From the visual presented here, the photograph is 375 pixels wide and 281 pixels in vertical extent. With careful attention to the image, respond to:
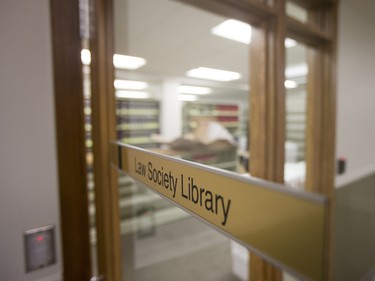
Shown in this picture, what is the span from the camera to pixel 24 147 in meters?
0.74

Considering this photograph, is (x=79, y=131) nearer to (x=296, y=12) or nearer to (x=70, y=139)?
(x=70, y=139)

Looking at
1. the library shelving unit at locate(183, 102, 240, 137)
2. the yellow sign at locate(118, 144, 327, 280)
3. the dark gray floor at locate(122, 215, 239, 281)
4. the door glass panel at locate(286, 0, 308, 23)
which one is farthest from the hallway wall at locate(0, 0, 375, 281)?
the library shelving unit at locate(183, 102, 240, 137)

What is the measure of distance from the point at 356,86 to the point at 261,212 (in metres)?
0.78

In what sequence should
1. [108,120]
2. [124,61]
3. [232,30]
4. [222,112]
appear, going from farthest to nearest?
[222,112]
[232,30]
[124,61]
[108,120]

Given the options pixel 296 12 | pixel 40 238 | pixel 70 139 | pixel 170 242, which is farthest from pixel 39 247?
pixel 170 242

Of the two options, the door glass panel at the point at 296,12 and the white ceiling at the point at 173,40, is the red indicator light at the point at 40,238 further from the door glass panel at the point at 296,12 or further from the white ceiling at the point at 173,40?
the door glass panel at the point at 296,12

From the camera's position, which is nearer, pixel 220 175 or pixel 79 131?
pixel 220 175

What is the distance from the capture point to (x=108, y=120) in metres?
0.84

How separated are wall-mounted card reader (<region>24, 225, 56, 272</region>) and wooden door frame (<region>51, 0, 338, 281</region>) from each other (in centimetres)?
5

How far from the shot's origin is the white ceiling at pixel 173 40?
1.47 m

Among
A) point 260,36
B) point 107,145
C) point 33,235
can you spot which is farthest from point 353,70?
point 33,235

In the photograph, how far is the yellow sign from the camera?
9.4 inches

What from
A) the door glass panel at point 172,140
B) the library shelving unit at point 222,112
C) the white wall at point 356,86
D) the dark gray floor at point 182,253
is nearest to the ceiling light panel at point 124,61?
the door glass panel at point 172,140

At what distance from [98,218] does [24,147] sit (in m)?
0.42
